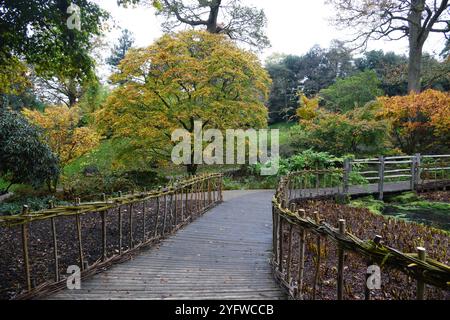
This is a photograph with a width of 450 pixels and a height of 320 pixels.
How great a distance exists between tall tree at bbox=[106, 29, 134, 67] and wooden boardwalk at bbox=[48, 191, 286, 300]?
26.6 metres

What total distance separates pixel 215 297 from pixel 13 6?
14.9ft

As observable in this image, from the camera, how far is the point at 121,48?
30516mm

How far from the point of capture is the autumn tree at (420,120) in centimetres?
1374

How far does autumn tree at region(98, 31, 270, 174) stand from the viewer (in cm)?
1083

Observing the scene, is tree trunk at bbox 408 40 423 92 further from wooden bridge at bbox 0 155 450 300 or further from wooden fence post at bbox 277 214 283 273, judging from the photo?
wooden fence post at bbox 277 214 283 273

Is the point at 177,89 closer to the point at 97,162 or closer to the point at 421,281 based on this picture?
the point at 97,162

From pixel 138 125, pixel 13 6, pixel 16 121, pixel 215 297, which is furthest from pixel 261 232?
pixel 16 121

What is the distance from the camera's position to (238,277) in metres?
3.96

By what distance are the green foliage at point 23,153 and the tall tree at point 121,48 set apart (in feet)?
70.5

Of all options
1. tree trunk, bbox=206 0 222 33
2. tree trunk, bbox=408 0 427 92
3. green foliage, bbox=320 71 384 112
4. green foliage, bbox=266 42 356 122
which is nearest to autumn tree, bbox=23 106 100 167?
tree trunk, bbox=206 0 222 33

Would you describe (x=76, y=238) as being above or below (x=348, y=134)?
below

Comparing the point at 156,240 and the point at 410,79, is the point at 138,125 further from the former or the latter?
the point at 410,79

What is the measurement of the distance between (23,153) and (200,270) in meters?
7.47

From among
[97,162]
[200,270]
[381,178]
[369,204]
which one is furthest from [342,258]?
[97,162]
